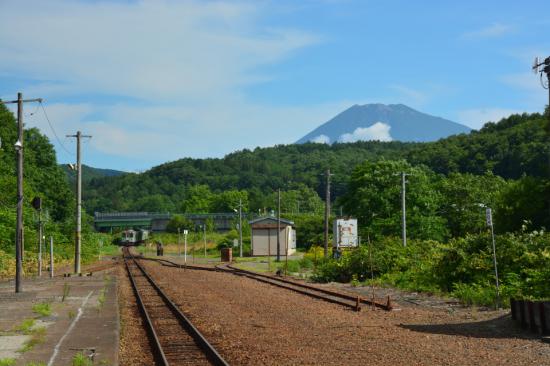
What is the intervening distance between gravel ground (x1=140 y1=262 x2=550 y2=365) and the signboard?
2521 cm

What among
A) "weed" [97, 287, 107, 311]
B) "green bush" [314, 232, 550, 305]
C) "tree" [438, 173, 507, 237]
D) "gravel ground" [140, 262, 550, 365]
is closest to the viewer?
"gravel ground" [140, 262, 550, 365]

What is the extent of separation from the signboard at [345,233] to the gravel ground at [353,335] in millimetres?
25211

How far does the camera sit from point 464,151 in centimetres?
12062

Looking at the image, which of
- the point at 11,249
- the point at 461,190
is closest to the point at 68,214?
the point at 11,249

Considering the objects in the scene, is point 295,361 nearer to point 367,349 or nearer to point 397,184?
point 367,349

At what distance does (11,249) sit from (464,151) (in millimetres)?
88162

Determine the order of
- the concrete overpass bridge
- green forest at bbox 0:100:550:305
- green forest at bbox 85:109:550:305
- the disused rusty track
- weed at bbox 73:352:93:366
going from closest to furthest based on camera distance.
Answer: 1. weed at bbox 73:352:93:366
2. the disused rusty track
3. green forest at bbox 85:109:550:305
4. green forest at bbox 0:100:550:305
5. the concrete overpass bridge

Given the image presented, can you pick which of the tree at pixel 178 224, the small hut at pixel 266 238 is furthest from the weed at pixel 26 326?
the tree at pixel 178 224

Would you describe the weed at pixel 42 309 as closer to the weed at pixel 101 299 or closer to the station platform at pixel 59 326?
the station platform at pixel 59 326

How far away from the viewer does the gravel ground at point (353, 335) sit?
1220 centimetres

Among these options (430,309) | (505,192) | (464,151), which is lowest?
(430,309)

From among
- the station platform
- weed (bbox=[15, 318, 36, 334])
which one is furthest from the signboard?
weed (bbox=[15, 318, 36, 334])

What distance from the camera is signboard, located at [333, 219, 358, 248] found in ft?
161

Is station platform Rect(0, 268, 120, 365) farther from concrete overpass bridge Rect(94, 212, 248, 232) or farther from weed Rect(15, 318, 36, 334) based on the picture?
concrete overpass bridge Rect(94, 212, 248, 232)
